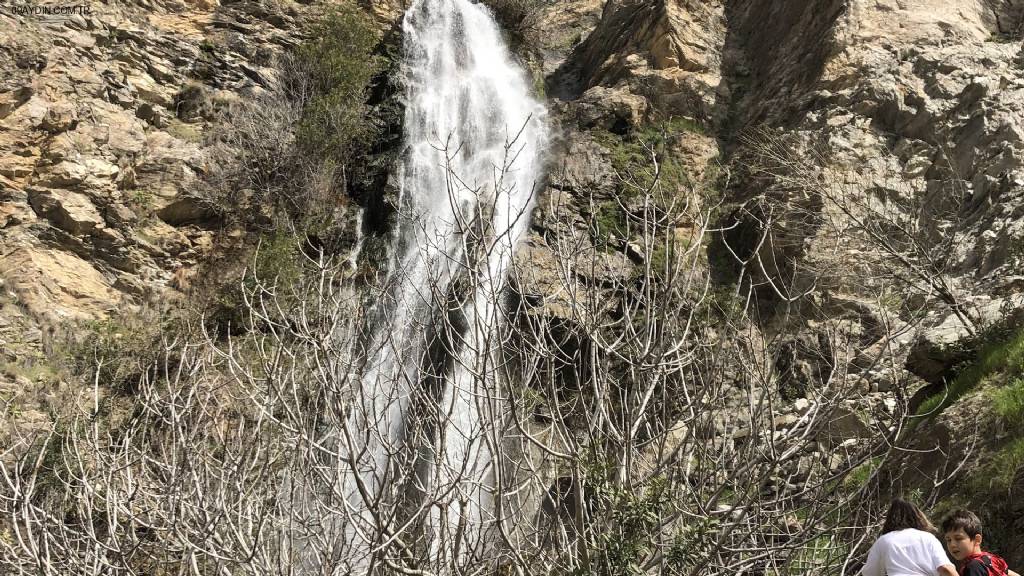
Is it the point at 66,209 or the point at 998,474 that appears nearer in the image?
the point at 998,474

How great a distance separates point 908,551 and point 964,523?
54 cm

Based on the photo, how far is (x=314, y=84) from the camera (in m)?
18.7

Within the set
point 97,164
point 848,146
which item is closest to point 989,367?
point 848,146

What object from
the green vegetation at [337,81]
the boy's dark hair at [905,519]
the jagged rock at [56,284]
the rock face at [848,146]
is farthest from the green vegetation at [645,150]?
the boy's dark hair at [905,519]

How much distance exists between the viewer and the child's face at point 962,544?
3.81m

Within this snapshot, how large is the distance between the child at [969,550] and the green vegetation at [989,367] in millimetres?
3708

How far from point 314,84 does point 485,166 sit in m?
4.97

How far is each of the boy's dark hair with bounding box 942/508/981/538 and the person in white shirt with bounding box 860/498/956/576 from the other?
0.27m

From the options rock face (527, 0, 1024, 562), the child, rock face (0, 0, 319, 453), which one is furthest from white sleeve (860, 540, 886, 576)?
rock face (0, 0, 319, 453)

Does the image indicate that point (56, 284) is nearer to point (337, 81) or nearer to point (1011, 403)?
point (337, 81)

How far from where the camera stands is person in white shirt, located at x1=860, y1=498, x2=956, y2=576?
138 inches

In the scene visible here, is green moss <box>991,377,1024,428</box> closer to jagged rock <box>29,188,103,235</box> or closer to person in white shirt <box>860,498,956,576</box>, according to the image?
person in white shirt <box>860,498,956,576</box>

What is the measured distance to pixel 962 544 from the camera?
3.82 metres

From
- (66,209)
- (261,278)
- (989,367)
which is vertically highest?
(989,367)
